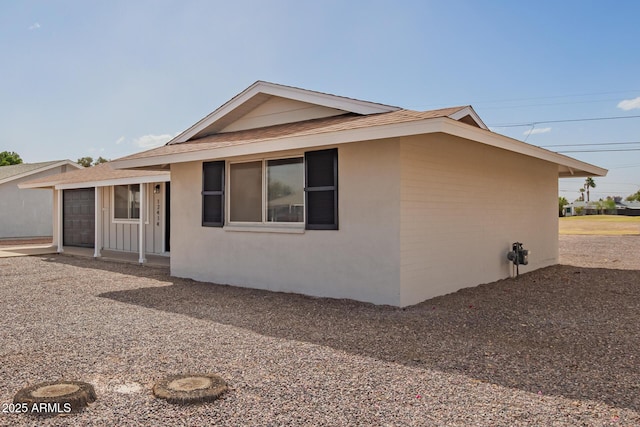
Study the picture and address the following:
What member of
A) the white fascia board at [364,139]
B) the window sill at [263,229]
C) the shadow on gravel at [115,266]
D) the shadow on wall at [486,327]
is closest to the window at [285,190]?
the window sill at [263,229]

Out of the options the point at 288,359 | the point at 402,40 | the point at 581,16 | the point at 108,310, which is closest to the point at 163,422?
the point at 288,359

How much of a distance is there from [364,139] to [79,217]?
1373 centimetres

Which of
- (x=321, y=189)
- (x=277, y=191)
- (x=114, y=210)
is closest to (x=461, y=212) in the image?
(x=321, y=189)

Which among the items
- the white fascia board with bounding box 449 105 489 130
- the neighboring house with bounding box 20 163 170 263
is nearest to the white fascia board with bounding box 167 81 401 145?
the white fascia board with bounding box 449 105 489 130

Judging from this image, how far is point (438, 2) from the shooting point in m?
10.6

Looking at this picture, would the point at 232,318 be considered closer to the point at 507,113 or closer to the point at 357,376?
the point at 357,376

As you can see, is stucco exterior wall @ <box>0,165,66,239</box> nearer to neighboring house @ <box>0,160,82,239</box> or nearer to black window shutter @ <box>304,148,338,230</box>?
neighboring house @ <box>0,160,82,239</box>

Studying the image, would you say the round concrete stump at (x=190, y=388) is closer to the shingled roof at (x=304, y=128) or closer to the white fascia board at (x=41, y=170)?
the shingled roof at (x=304, y=128)

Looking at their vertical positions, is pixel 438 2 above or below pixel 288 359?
above

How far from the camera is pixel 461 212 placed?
7.78 meters

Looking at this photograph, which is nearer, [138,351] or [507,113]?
[138,351]

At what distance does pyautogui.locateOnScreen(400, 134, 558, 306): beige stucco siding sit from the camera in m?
6.56

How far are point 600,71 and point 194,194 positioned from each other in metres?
25.4

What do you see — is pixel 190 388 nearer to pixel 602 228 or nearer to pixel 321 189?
pixel 321 189
